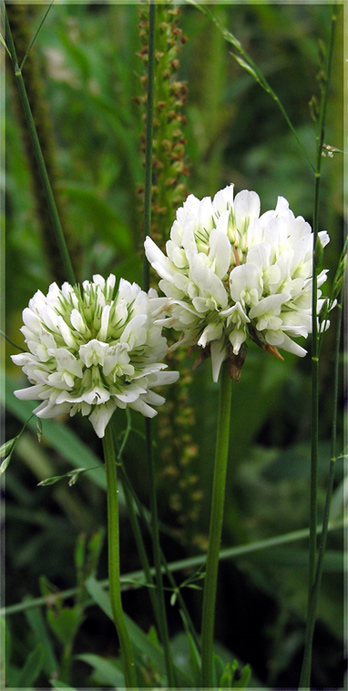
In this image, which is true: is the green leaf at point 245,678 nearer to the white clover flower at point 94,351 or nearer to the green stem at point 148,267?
the green stem at point 148,267

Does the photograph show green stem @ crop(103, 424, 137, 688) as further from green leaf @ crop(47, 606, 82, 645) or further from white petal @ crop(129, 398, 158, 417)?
green leaf @ crop(47, 606, 82, 645)

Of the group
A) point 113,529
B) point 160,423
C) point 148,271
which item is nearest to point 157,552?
point 113,529

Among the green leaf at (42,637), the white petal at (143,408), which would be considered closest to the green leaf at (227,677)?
the white petal at (143,408)

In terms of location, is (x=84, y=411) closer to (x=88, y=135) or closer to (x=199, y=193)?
(x=199, y=193)

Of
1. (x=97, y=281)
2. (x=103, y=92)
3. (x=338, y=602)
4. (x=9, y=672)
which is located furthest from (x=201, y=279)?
(x=103, y=92)

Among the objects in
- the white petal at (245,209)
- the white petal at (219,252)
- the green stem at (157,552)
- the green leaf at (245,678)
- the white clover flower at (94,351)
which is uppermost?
the white petal at (245,209)

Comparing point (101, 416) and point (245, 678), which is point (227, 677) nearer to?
point (245, 678)
